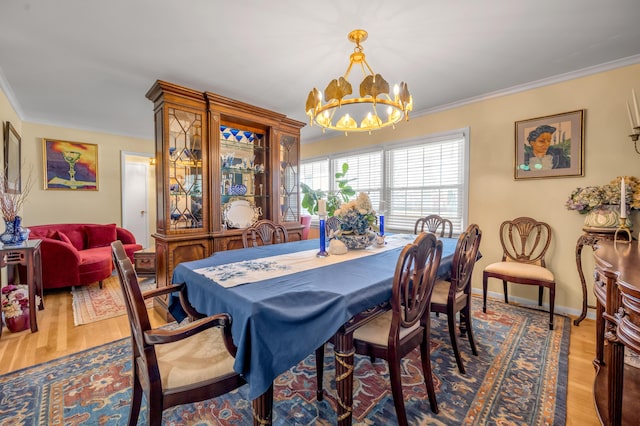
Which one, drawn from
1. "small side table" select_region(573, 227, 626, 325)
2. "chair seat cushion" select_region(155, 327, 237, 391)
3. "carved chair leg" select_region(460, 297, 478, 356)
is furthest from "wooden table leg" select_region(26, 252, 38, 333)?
"small side table" select_region(573, 227, 626, 325)

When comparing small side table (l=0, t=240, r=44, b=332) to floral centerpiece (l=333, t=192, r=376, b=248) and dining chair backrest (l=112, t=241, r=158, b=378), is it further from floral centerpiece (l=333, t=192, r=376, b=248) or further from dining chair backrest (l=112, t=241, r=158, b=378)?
floral centerpiece (l=333, t=192, r=376, b=248)

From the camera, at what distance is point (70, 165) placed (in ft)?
15.0

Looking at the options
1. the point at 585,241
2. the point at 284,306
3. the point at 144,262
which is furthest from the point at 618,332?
the point at 144,262

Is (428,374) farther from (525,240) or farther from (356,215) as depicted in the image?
(525,240)

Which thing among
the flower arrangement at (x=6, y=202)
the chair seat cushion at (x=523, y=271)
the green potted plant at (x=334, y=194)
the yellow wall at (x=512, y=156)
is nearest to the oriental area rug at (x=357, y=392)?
the chair seat cushion at (x=523, y=271)

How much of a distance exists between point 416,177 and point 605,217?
2.02 m

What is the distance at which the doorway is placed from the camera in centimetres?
575

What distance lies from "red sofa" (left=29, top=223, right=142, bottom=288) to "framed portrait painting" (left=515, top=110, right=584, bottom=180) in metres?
5.38

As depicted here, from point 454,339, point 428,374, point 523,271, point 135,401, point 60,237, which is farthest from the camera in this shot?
point 60,237

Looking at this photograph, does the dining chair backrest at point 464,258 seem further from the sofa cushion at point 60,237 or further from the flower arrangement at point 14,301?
the sofa cushion at point 60,237

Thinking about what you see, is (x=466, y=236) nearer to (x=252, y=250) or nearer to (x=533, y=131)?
(x=252, y=250)

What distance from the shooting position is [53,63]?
254cm

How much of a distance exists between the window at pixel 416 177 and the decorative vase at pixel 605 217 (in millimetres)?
1213

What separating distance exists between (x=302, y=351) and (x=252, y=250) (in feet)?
4.11
